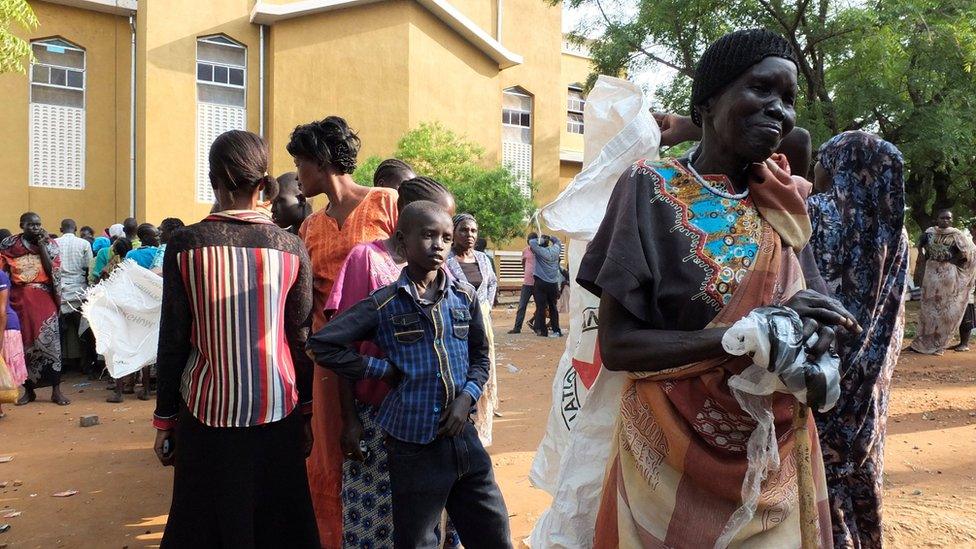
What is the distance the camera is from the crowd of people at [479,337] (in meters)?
1.54

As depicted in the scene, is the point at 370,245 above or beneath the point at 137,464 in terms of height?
above

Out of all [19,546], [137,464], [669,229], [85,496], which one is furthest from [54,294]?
[669,229]

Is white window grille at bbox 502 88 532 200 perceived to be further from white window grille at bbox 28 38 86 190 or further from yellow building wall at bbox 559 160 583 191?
white window grille at bbox 28 38 86 190

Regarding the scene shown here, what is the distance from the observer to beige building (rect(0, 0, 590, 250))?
1792cm

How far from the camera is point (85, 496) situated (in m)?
4.67

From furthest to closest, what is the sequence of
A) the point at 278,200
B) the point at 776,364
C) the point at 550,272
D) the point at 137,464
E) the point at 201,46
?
1. the point at 201,46
2. the point at 550,272
3. the point at 137,464
4. the point at 278,200
5. the point at 776,364

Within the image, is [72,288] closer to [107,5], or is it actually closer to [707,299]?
[707,299]

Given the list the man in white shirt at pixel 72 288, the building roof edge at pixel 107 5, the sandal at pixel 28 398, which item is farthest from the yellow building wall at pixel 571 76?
the sandal at pixel 28 398

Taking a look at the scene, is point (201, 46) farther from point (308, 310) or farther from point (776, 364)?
point (776, 364)

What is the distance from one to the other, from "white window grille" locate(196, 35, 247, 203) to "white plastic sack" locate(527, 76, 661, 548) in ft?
57.0

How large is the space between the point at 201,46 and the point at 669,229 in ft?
65.2

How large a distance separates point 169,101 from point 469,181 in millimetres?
7993

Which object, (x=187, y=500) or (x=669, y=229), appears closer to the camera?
(x=669, y=229)

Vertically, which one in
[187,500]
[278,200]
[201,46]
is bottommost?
[187,500]
